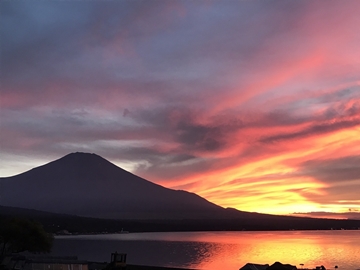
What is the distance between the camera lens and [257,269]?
4038 centimetres

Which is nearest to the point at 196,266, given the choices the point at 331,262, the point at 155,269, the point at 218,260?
the point at 218,260

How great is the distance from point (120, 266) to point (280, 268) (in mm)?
13801

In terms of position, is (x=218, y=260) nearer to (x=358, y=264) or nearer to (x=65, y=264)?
(x=358, y=264)

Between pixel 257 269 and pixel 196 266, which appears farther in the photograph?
pixel 196 266

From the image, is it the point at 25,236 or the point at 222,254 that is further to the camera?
the point at 222,254

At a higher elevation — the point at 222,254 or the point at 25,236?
the point at 25,236

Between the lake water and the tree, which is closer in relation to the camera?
the tree

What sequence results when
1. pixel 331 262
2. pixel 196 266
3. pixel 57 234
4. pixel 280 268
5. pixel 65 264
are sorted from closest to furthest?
pixel 280 268 → pixel 65 264 → pixel 196 266 → pixel 331 262 → pixel 57 234

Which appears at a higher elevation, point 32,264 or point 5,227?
point 5,227

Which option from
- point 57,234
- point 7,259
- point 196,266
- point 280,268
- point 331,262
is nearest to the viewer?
point 280,268

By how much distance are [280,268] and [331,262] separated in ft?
135

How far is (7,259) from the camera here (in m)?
43.8

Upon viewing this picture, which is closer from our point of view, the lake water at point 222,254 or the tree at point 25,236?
the tree at point 25,236

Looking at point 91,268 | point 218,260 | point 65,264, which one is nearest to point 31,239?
point 91,268
